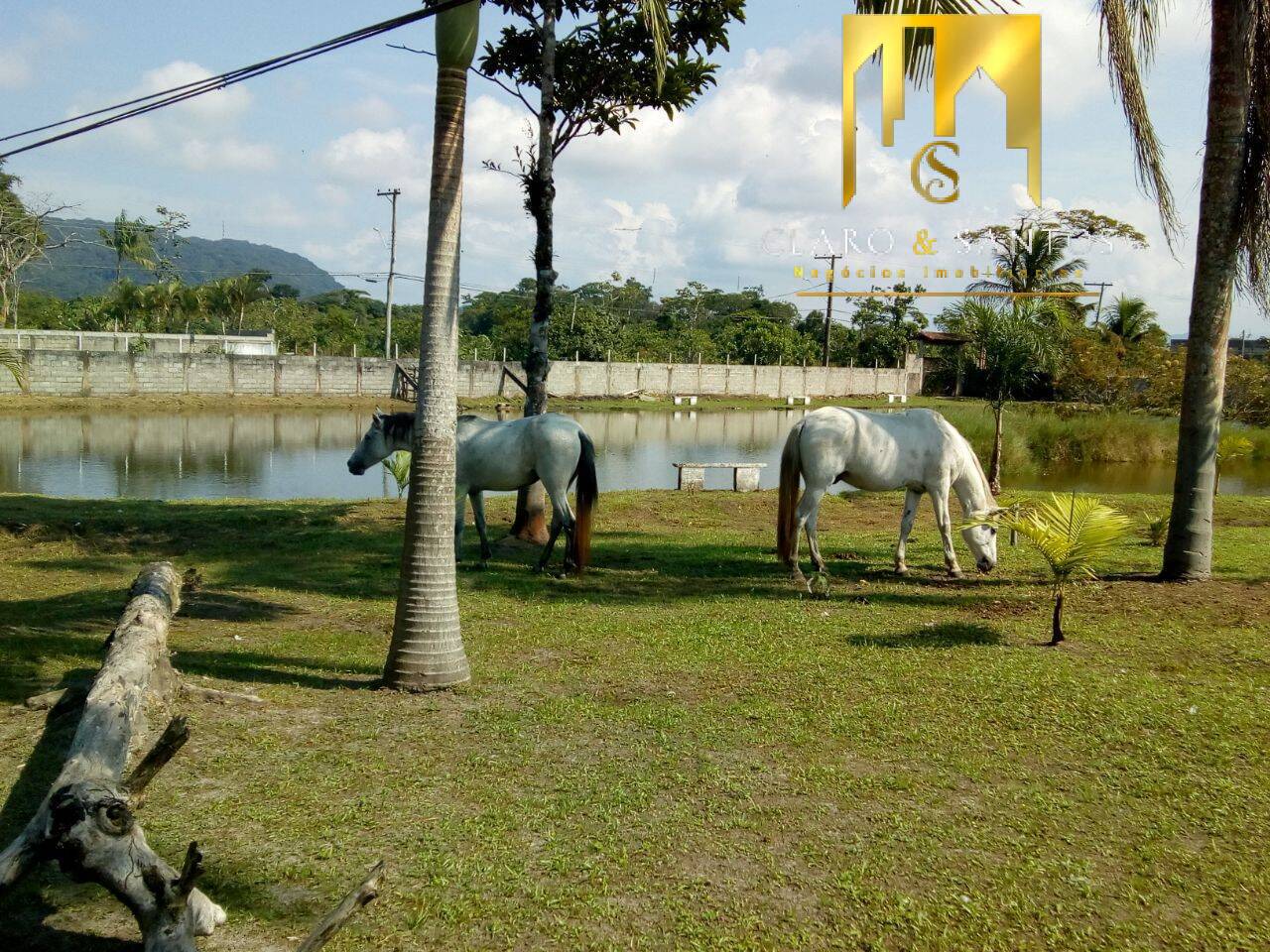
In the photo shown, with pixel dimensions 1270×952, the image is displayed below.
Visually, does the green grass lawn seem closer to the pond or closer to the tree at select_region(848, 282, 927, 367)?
the pond

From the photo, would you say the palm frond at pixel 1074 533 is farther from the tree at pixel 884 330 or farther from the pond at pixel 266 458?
the tree at pixel 884 330

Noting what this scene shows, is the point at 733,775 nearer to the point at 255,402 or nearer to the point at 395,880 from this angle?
the point at 395,880

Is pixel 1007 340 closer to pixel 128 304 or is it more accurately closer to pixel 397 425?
pixel 397 425

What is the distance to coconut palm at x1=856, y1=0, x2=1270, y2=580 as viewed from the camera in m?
9.19

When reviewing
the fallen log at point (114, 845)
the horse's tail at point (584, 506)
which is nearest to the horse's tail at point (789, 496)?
the horse's tail at point (584, 506)

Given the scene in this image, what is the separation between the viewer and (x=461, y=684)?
21.7 feet

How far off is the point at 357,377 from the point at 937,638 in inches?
1521

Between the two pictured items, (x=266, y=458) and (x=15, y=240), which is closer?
(x=266, y=458)

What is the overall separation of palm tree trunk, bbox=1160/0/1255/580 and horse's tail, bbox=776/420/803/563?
139 inches

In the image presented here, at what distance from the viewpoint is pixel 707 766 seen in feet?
17.6

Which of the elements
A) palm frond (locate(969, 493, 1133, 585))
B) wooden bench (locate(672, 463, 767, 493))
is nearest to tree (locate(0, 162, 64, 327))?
wooden bench (locate(672, 463, 767, 493))

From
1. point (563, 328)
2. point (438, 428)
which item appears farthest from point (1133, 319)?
point (438, 428)

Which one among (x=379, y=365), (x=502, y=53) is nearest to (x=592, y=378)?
(x=379, y=365)

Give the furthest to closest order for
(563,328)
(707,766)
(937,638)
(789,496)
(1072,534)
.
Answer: (563,328), (789,496), (937,638), (1072,534), (707,766)
